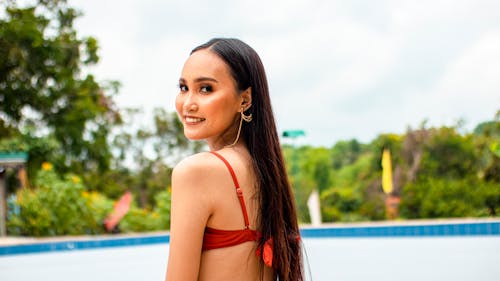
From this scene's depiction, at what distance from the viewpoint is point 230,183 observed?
3.75ft

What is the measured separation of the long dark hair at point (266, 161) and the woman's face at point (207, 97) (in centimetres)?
2

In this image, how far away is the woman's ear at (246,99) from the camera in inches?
49.0

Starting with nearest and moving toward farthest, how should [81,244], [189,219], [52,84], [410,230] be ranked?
[189,219] → [81,244] → [410,230] → [52,84]

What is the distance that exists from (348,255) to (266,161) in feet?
21.7

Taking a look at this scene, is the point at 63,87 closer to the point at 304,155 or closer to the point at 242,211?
the point at 304,155

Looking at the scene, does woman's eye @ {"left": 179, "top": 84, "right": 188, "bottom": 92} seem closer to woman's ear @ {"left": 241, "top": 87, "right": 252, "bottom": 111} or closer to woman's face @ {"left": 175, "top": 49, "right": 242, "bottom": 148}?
woman's face @ {"left": 175, "top": 49, "right": 242, "bottom": 148}

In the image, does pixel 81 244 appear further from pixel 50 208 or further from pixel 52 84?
pixel 52 84

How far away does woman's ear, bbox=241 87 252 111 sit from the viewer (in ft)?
4.09

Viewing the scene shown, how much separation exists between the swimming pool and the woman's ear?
136 inches

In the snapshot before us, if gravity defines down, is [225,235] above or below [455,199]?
above

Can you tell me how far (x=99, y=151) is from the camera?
14.0m

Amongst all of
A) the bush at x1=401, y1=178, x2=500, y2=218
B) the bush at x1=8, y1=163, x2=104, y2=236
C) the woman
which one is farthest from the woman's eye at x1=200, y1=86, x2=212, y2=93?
the bush at x1=401, y1=178, x2=500, y2=218

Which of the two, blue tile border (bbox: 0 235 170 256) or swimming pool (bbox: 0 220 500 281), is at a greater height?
blue tile border (bbox: 0 235 170 256)

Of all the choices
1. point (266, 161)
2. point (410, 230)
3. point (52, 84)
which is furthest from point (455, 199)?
point (266, 161)
